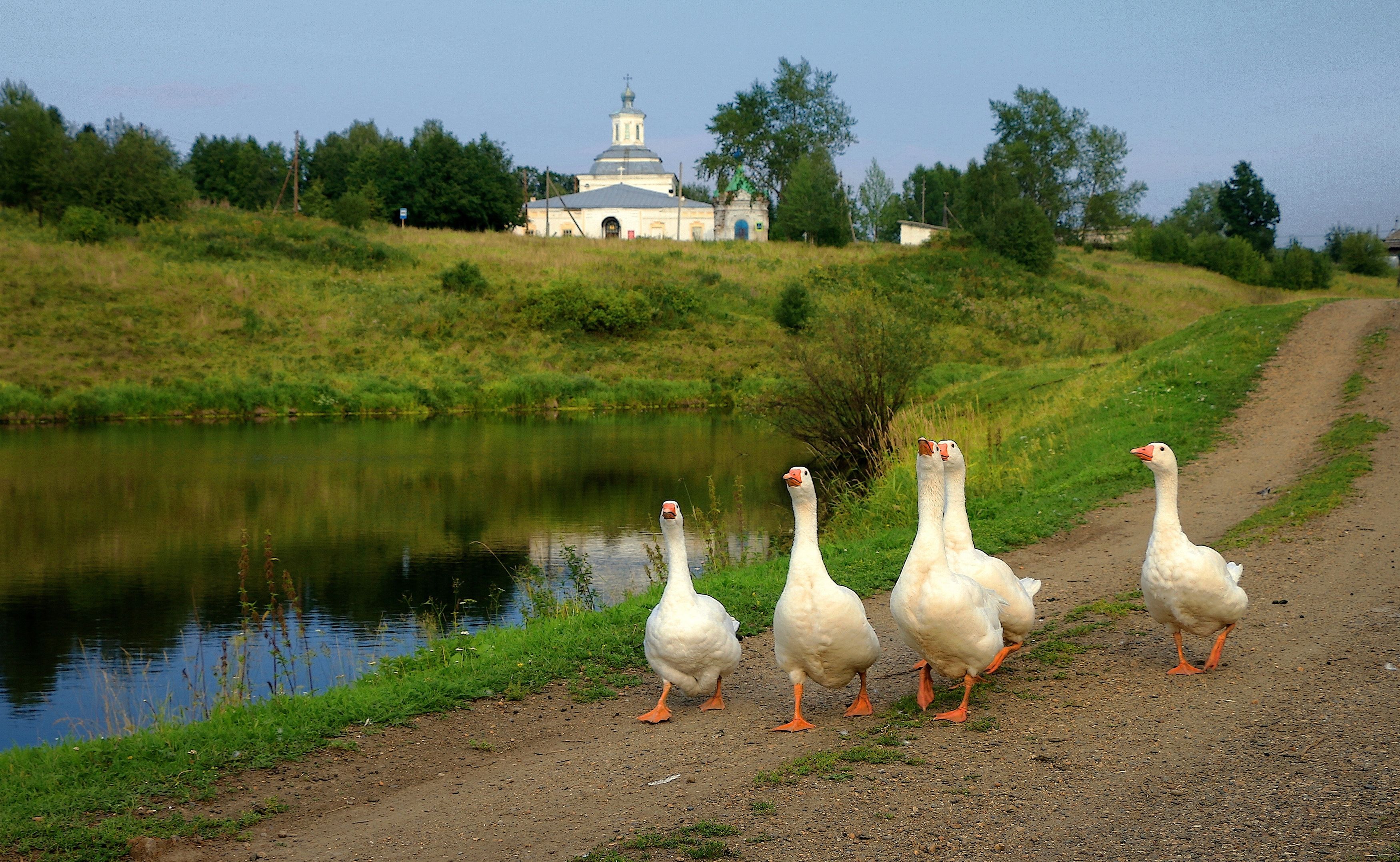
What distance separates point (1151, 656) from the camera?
775 centimetres

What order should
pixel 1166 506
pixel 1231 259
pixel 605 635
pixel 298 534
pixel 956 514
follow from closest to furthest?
pixel 1166 506
pixel 956 514
pixel 605 635
pixel 298 534
pixel 1231 259

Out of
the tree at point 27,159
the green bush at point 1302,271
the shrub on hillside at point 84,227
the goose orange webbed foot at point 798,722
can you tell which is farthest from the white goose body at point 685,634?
the green bush at point 1302,271

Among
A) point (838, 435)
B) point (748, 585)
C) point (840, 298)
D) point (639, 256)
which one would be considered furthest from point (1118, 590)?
point (639, 256)

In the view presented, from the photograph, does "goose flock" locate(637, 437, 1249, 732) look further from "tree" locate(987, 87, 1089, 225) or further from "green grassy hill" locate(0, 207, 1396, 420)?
"tree" locate(987, 87, 1089, 225)

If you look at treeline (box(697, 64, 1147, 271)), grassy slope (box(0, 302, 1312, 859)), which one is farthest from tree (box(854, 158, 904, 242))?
grassy slope (box(0, 302, 1312, 859))

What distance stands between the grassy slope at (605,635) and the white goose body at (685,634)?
108 cm

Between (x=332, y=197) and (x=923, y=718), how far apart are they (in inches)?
3568

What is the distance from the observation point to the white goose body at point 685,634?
6992 mm

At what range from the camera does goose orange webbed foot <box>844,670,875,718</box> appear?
686 centimetres

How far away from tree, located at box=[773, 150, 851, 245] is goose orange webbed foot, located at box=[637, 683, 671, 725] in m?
67.1

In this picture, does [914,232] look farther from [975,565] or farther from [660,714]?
[660,714]

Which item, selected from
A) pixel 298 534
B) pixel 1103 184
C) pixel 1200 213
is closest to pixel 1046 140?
pixel 1103 184

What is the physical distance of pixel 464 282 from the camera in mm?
50406

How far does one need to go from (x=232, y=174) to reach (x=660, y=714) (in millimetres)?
89717
